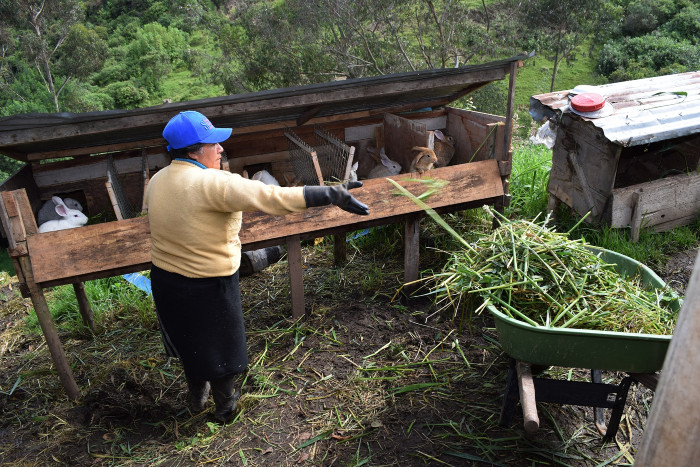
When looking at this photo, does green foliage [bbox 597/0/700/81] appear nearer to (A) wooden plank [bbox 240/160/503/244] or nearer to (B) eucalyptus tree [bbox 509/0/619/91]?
(B) eucalyptus tree [bbox 509/0/619/91]

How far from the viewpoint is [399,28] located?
16.2 metres

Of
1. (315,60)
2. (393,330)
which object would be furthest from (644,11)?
(393,330)

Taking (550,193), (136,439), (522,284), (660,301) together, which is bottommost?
(136,439)

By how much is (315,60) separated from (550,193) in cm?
1089

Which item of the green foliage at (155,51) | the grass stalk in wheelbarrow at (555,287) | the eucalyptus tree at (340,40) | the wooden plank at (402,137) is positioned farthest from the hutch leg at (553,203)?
the green foliage at (155,51)

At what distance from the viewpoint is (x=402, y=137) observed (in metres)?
5.39

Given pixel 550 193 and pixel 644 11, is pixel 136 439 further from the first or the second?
pixel 644 11

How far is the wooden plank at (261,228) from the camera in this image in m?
3.74

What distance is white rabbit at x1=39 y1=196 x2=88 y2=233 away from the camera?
14.8ft

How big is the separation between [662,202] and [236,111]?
486 centimetres

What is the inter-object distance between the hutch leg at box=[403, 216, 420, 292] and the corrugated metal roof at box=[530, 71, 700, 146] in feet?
7.33

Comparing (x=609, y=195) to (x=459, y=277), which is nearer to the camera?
(x=459, y=277)

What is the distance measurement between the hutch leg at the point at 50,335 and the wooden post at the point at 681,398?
3.89m

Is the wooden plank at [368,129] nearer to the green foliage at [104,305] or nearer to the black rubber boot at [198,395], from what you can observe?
the green foliage at [104,305]
